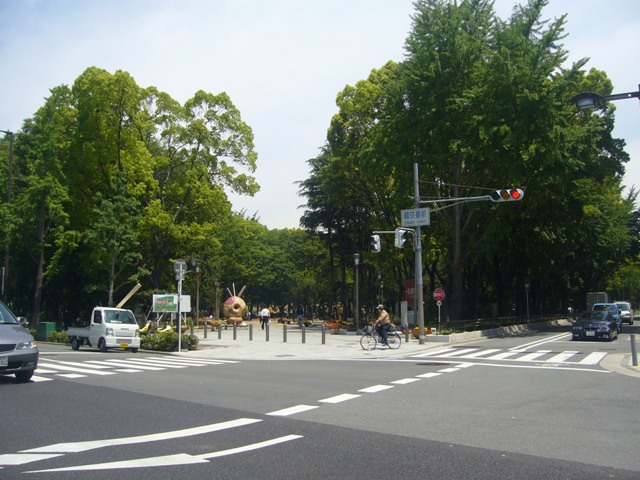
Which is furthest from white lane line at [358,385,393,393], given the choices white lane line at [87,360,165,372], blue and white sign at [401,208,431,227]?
blue and white sign at [401,208,431,227]

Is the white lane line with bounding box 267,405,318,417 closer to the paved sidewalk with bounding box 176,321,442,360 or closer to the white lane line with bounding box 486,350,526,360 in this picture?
the paved sidewalk with bounding box 176,321,442,360

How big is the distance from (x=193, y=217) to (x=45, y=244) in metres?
9.36

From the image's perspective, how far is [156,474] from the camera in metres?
5.65

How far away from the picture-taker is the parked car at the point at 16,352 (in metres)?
11.2

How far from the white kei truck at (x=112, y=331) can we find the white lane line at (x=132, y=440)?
1682 centimetres

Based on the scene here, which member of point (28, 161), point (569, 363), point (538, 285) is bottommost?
point (569, 363)

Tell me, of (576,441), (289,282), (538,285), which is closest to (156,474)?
(576,441)

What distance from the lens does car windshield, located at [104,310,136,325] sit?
24.0 meters

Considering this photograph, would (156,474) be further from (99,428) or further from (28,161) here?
(28,161)

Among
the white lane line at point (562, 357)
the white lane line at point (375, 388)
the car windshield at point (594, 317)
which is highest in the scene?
the car windshield at point (594, 317)

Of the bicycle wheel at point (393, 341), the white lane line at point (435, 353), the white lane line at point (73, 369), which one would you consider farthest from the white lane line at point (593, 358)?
the white lane line at point (73, 369)

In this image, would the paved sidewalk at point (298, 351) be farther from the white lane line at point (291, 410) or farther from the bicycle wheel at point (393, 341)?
the white lane line at point (291, 410)

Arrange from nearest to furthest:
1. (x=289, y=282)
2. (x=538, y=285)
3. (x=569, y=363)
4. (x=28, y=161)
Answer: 1. (x=569, y=363)
2. (x=28, y=161)
3. (x=538, y=285)
4. (x=289, y=282)

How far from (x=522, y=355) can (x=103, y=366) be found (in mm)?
14232
